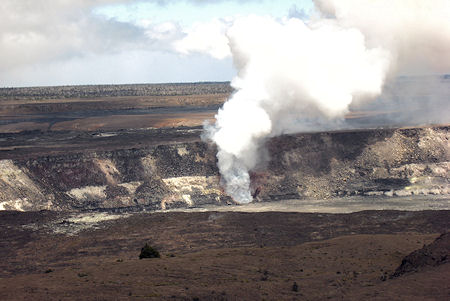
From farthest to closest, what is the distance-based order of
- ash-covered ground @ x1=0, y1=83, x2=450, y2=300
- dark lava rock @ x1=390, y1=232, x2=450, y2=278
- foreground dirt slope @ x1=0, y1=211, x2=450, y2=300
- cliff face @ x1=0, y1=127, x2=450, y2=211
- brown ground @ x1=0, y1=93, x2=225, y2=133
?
brown ground @ x1=0, y1=93, x2=225, y2=133
cliff face @ x1=0, y1=127, x2=450, y2=211
dark lava rock @ x1=390, y1=232, x2=450, y2=278
ash-covered ground @ x1=0, y1=83, x2=450, y2=300
foreground dirt slope @ x1=0, y1=211, x2=450, y2=300

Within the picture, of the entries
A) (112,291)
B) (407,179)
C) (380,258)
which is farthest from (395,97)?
(112,291)

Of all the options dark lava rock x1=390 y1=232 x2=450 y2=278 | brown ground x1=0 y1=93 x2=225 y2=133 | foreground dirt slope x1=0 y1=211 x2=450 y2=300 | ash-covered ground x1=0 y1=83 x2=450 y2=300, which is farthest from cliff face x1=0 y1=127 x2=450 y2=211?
brown ground x1=0 y1=93 x2=225 y2=133

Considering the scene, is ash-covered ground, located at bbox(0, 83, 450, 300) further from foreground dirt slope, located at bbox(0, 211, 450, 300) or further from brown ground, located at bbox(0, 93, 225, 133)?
brown ground, located at bbox(0, 93, 225, 133)

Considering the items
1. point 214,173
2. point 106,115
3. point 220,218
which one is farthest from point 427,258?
point 106,115

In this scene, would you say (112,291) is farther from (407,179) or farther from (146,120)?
(146,120)

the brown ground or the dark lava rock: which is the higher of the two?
the brown ground

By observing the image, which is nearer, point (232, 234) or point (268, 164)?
point (232, 234)

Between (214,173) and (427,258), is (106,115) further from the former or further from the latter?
(427,258)
